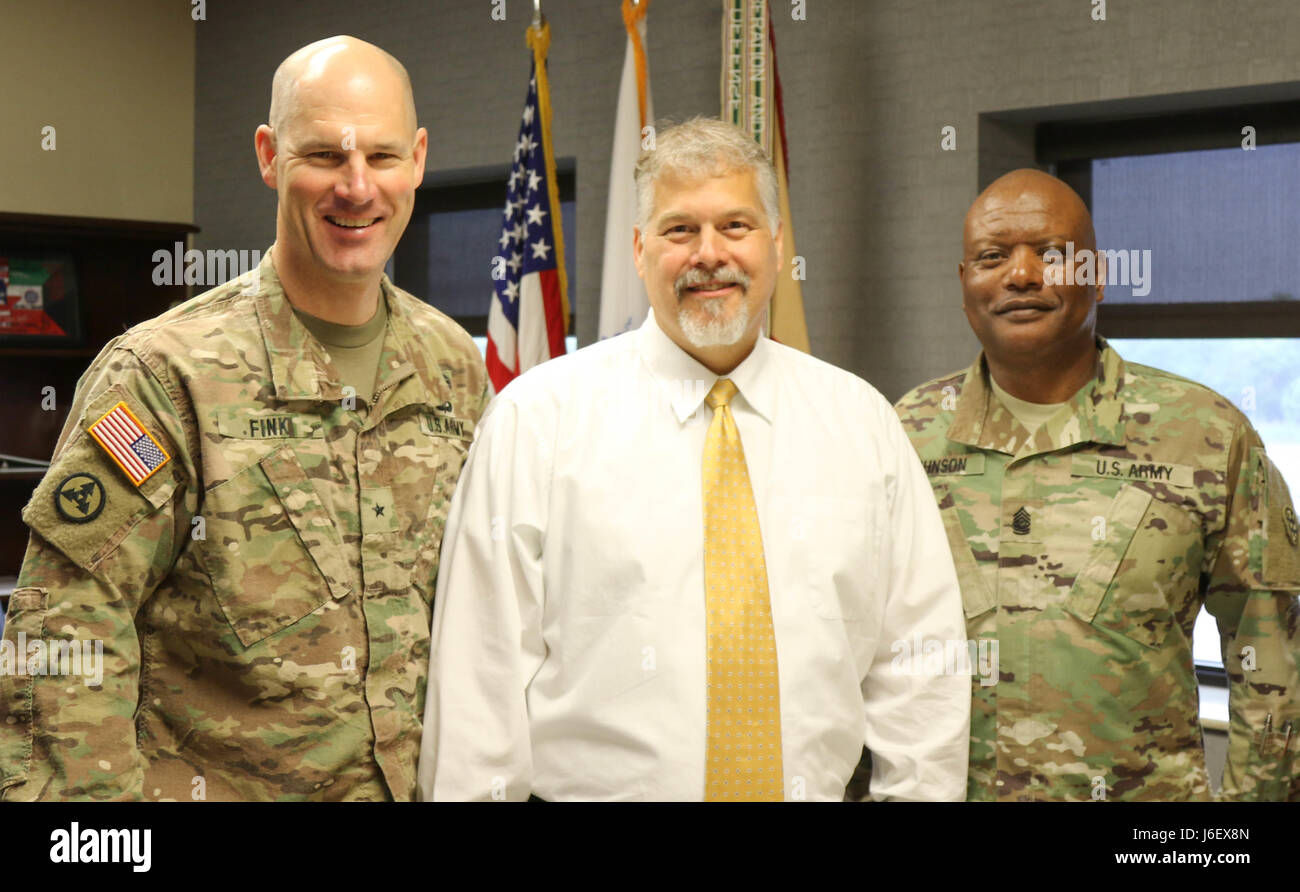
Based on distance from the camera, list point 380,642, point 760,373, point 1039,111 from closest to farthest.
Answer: point 380,642 < point 760,373 < point 1039,111

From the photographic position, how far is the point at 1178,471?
202 centimetres

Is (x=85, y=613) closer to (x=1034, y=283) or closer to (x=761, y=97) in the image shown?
(x=1034, y=283)

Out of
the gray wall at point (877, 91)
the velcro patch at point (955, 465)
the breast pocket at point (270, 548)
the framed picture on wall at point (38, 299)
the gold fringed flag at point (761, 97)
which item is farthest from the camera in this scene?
the framed picture on wall at point (38, 299)

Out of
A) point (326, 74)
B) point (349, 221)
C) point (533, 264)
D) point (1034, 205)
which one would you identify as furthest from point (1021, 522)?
point (533, 264)

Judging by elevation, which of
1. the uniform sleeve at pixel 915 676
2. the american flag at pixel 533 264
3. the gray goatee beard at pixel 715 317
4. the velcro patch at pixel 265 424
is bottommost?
the uniform sleeve at pixel 915 676

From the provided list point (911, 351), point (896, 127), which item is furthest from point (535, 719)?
point (896, 127)

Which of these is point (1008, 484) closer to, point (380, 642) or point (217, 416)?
point (380, 642)

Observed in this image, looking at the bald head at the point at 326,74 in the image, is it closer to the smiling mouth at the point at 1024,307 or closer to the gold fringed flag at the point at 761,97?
the smiling mouth at the point at 1024,307

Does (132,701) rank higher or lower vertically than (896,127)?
lower

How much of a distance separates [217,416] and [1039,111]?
253 cm

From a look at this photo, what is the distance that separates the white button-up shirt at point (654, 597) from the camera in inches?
66.7

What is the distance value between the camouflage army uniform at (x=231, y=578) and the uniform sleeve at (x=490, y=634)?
2.5 inches

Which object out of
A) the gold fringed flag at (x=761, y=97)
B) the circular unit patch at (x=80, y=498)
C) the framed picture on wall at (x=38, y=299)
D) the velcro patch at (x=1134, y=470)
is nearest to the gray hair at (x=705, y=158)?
the velcro patch at (x=1134, y=470)

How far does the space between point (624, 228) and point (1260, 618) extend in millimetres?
2216
